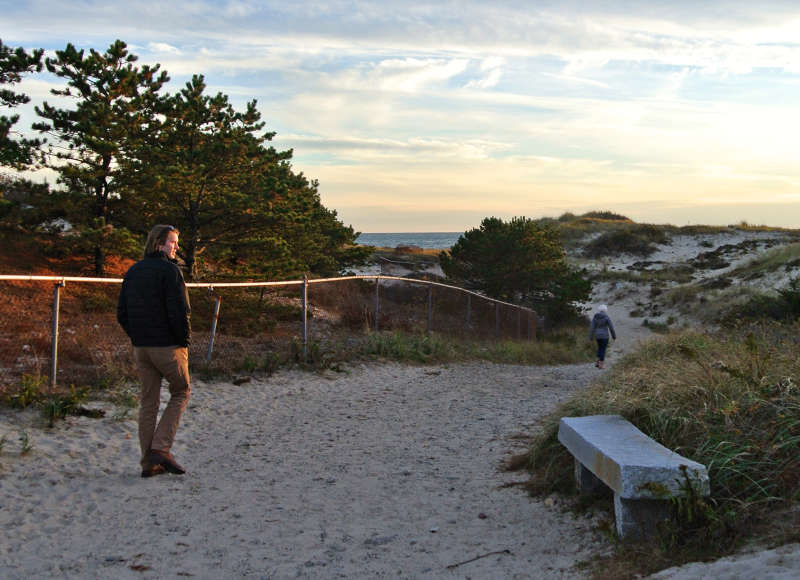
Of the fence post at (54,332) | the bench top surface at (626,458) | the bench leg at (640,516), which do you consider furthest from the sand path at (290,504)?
the fence post at (54,332)

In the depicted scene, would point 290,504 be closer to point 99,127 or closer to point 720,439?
point 720,439

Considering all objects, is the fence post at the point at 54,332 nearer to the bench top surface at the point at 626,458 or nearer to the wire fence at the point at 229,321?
the wire fence at the point at 229,321

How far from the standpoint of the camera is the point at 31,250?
18.3 metres

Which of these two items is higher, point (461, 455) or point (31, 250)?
point (31, 250)

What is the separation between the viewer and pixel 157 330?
17.9 feet

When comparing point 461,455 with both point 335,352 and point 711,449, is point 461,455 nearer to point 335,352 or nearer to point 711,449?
point 711,449

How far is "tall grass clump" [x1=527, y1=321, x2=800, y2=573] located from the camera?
371 centimetres

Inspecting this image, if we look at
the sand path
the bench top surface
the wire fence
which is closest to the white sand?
the sand path

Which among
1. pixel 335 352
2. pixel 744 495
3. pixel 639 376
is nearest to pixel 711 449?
pixel 744 495

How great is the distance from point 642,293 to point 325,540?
132 feet

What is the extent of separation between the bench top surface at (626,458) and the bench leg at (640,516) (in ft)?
0.43

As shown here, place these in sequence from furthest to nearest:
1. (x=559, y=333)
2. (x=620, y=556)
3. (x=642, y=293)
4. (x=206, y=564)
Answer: (x=642, y=293), (x=559, y=333), (x=206, y=564), (x=620, y=556)

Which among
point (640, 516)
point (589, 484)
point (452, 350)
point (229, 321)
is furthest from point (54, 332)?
point (452, 350)

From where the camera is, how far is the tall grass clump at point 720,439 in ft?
12.2
